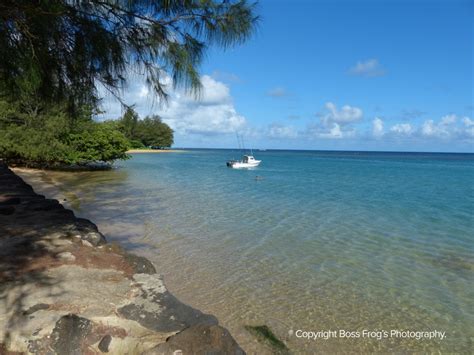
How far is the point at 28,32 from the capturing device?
3285mm

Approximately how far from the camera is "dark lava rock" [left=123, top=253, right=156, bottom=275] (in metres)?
3.73

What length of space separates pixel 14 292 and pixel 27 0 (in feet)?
8.38

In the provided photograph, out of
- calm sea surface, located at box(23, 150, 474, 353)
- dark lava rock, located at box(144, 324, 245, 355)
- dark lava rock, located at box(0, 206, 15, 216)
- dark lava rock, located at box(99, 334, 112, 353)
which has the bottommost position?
calm sea surface, located at box(23, 150, 474, 353)

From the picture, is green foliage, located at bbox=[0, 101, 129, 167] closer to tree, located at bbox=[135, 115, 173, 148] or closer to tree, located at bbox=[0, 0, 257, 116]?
tree, located at bbox=[0, 0, 257, 116]

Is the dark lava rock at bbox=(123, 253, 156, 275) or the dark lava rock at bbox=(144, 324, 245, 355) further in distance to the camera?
the dark lava rock at bbox=(123, 253, 156, 275)

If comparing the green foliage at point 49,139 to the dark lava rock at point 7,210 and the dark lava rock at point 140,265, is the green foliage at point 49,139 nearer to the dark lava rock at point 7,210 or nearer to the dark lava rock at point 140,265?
the dark lava rock at point 7,210

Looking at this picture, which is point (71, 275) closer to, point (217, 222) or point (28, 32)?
point (28, 32)

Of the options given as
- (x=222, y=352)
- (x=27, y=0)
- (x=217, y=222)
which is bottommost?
(x=217, y=222)

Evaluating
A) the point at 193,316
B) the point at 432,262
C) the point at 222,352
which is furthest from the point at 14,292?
the point at 432,262

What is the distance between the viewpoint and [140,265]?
3.86 meters

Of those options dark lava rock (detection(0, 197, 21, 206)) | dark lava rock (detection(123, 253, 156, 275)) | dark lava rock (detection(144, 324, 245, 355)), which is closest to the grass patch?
dark lava rock (detection(123, 253, 156, 275))

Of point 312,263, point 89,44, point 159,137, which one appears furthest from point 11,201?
point 159,137

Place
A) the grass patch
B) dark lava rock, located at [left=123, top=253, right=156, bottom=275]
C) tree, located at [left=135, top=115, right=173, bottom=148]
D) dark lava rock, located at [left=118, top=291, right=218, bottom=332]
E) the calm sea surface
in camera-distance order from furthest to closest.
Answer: tree, located at [left=135, top=115, right=173, bottom=148]
the calm sea surface
the grass patch
dark lava rock, located at [left=123, top=253, right=156, bottom=275]
dark lava rock, located at [left=118, top=291, right=218, bottom=332]

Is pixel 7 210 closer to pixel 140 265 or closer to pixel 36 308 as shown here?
pixel 140 265
